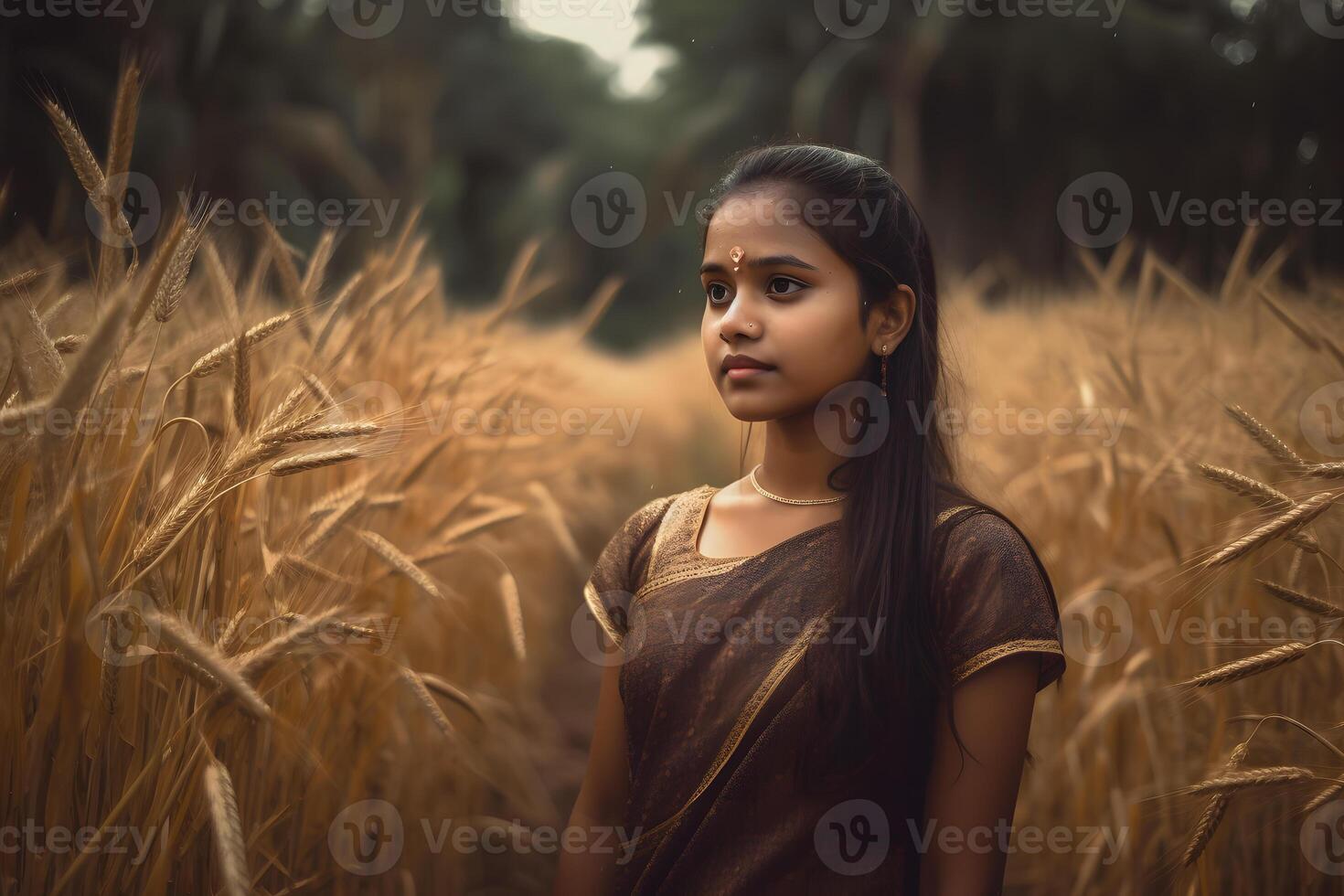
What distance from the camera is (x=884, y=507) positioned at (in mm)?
1210

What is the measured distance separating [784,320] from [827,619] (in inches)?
16.2

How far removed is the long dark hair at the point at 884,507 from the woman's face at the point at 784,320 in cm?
3

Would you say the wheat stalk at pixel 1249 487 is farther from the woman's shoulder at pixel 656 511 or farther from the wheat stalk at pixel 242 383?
the wheat stalk at pixel 242 383

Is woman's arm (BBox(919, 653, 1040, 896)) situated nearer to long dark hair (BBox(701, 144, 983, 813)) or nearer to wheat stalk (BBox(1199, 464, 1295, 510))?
long dark hair (BBox(701, 144, 983, 813))

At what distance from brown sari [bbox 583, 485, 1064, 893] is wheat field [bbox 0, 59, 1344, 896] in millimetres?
320

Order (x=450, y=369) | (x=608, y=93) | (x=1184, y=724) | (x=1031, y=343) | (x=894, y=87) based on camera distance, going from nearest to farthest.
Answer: (x=1184, y=724) → (x=450, y=369) → (x=1031, y=343) → (x=894, y=87) → (x=608, y=93)

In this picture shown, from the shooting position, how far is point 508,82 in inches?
899

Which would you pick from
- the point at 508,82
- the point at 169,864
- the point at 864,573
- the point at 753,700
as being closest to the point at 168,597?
the point at 169,864

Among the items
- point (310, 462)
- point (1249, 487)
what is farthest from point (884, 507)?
point (310, 462)

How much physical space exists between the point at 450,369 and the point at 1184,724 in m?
1.93

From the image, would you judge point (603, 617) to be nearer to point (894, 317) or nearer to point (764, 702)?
point (764, 702)

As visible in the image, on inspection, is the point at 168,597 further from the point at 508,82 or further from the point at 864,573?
the point at 508,82

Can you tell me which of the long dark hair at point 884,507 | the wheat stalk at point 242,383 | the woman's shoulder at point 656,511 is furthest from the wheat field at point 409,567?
the long dark hair at point 884,507

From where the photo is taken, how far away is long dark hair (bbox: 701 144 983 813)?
1135 millimetres
